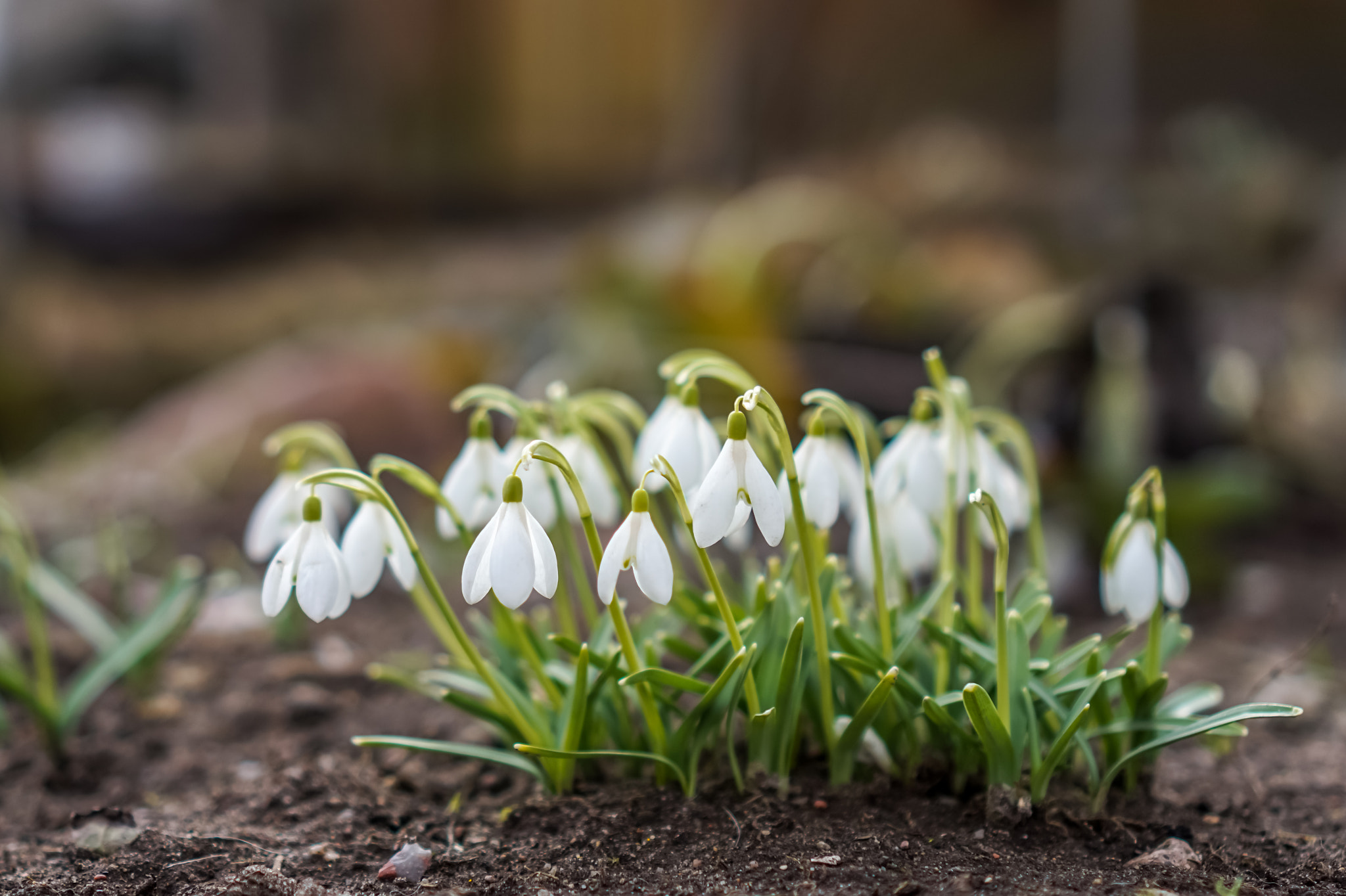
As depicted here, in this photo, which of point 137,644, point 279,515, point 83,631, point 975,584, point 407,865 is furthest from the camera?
point 83,631

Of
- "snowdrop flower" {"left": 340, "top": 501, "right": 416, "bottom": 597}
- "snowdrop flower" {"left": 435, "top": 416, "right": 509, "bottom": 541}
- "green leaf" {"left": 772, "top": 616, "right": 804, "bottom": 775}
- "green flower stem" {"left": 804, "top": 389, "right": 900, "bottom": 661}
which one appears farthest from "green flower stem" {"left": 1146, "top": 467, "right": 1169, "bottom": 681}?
"snowdrop flower" {"left": 340, "top": 501, "right": 416, "bottom": 597}

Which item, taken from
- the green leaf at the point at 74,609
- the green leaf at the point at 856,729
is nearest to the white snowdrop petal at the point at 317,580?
the green leaf at the point at 856,729

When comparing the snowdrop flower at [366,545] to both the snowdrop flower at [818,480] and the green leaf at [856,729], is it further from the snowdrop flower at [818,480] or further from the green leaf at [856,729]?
the green leaf at [856,729]

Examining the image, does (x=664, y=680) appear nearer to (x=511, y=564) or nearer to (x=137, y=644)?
(x=511, y=564)

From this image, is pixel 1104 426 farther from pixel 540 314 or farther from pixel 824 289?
pixel 540 314

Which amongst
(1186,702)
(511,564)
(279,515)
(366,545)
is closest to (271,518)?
(279,515)

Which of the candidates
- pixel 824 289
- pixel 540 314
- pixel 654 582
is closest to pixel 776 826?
pixel 654 582
